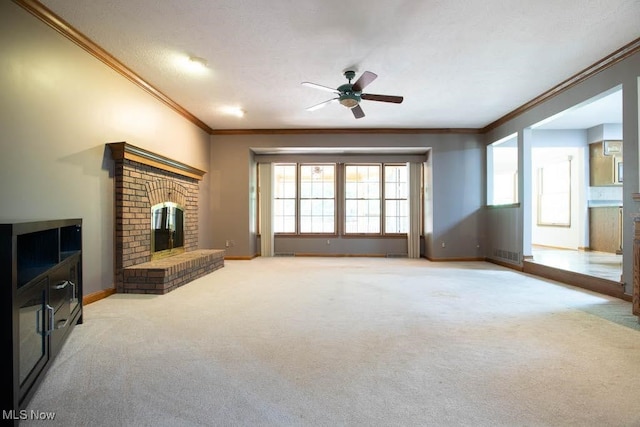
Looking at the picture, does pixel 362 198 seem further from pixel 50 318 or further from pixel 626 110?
pixel 50 318

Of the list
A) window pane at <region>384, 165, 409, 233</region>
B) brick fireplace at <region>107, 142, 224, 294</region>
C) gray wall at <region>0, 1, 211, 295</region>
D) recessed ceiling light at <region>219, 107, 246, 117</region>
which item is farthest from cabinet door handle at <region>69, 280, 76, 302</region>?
window pane at <region>384, 165, 409, 233</region>

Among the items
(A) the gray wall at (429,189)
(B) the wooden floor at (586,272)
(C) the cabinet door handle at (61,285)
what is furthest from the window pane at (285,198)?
(C) the cabinet door handle at (61,285)

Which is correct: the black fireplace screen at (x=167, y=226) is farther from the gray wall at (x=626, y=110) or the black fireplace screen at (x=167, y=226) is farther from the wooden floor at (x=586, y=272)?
the wooden floor at (x=586, y=272)

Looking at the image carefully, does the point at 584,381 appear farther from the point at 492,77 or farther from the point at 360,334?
the point at 492,77

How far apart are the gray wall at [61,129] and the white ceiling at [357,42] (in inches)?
12.9

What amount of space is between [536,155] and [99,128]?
9805 mm

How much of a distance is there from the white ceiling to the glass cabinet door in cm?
251

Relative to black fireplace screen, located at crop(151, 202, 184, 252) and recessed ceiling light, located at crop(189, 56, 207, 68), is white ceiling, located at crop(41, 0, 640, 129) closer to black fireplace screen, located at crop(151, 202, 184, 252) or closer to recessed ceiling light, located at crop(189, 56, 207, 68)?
recessed ceiling light, located at crop(189, 56, 207, 68)

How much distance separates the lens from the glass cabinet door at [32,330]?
4.88 feet

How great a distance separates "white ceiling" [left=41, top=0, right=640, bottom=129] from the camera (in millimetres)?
A: 2881

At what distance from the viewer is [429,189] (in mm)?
7152

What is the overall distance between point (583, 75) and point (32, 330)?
593 cm

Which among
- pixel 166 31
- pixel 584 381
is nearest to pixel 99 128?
pixel 166 31

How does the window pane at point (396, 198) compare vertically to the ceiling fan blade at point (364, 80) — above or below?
below
